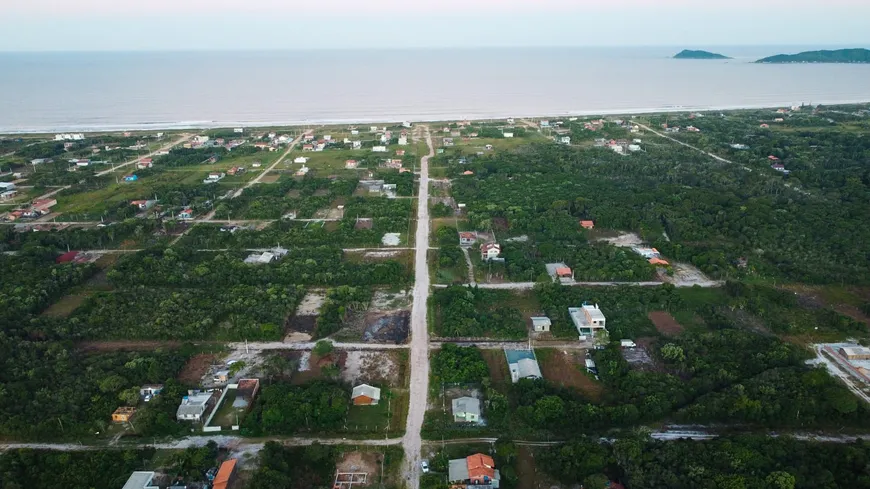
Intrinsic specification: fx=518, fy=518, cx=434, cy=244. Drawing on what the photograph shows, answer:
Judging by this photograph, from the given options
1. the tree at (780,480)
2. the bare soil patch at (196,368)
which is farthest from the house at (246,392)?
the tree at (780,480)

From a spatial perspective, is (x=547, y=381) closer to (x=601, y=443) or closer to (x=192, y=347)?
(x=601, y=443)

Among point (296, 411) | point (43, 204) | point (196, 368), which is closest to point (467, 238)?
point (196, 368)

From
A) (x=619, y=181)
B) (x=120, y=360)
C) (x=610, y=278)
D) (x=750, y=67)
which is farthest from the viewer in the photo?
(x=750, y=67)

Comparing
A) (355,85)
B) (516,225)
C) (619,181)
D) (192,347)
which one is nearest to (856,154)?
(619,181)

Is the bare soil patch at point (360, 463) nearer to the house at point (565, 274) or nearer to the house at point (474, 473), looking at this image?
the house at point (474, 473)

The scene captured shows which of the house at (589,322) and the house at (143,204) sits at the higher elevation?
the house at (143,204)

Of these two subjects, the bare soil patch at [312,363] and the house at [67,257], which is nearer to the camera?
the bare soil patch at [312,363]
